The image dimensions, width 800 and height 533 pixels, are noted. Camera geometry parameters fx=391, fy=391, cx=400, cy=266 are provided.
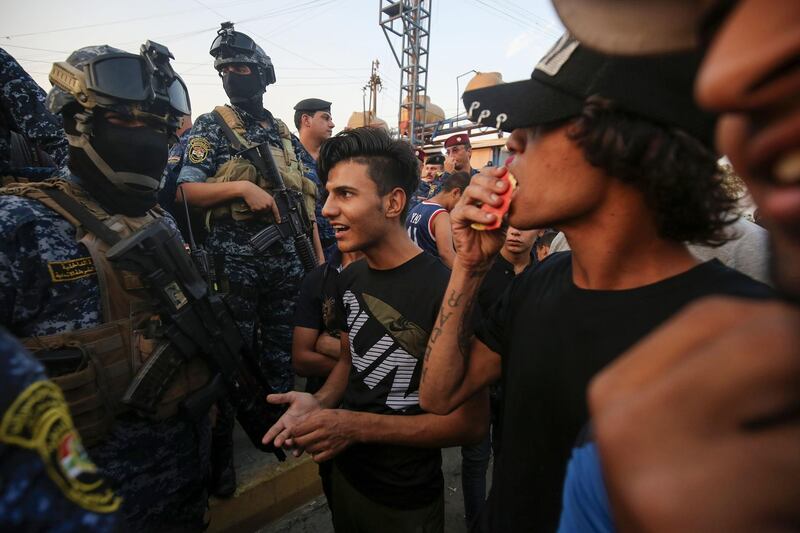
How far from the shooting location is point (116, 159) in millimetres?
1840

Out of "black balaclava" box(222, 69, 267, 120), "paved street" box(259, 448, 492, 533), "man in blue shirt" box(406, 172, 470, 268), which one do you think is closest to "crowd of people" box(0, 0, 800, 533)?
"paved street" box(259, 448, 492, 533)

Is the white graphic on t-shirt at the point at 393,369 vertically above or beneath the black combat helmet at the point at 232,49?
beneath

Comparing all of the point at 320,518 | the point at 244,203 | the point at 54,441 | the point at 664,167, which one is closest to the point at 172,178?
the point at 244,203

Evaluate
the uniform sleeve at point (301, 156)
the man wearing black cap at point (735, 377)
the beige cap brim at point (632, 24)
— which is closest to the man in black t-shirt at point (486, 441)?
the beige cap brim at point (632, 24)

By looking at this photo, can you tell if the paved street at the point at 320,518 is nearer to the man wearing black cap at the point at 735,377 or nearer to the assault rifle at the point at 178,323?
the assault rifle at the point at 178,323

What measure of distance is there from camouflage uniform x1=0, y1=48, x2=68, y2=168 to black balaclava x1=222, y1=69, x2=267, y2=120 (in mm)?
1385

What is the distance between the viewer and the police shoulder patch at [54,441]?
586 millimetres

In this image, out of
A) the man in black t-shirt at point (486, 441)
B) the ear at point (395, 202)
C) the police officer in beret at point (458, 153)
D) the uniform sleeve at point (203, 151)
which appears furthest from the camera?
the police officer in beret at point (458, 153)

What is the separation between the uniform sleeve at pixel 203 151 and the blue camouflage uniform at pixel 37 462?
290 cm

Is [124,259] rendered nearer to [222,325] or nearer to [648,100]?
[222,325]

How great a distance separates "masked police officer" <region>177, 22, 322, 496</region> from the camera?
3182mm

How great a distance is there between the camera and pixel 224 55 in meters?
3.71

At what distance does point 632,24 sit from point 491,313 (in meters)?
1.07

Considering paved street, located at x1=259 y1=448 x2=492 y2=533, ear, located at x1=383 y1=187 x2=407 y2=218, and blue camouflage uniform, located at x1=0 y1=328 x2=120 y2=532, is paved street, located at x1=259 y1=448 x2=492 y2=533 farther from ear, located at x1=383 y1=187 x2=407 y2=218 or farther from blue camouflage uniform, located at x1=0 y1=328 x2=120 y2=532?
blue camouflage uniform, located at x1=0 y1=328 x2=120 y2=532
